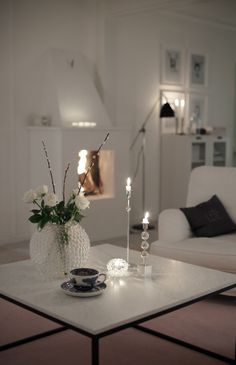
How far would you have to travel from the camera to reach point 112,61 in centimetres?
608

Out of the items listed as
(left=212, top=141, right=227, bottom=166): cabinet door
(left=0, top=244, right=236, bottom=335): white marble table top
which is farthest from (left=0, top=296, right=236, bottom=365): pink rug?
(left=212, top=141, right=227, bottom=166): cabinet door

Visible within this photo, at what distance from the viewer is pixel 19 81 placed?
5.36 m

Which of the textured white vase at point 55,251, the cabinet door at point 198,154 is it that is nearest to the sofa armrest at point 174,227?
the textured white vase at point 55,251

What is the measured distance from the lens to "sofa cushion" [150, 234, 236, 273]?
132 inches

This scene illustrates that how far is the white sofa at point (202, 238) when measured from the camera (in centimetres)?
337

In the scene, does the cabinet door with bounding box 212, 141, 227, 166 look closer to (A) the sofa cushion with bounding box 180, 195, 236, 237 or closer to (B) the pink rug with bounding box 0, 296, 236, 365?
(A) the sofa cushion with bounding box 180, 195, 236, 237

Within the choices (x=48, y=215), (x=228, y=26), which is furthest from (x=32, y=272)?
(x=228, y=26)

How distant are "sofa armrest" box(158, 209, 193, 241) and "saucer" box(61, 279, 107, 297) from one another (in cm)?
138

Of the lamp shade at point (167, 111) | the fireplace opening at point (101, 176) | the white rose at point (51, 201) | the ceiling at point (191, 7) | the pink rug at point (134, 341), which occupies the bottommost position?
the pink rug at point (134, 341)

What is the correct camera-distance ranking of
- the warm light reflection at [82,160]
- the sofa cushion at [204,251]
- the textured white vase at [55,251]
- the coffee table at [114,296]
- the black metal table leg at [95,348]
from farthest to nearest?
the warm light reflection at [82,160] → the sofa cushion at [204,251] → the textured white vase at [55,251] → the coffee table at [114,296] → the black metal table leg at [95,348]

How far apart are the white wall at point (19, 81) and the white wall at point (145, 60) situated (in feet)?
2.38

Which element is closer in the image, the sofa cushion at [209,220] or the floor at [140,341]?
the floor at [140,341]

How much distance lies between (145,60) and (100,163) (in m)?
1.49

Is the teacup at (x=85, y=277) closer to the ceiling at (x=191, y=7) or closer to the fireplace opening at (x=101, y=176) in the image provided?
the fireplace opening at (x=101, y=176)
